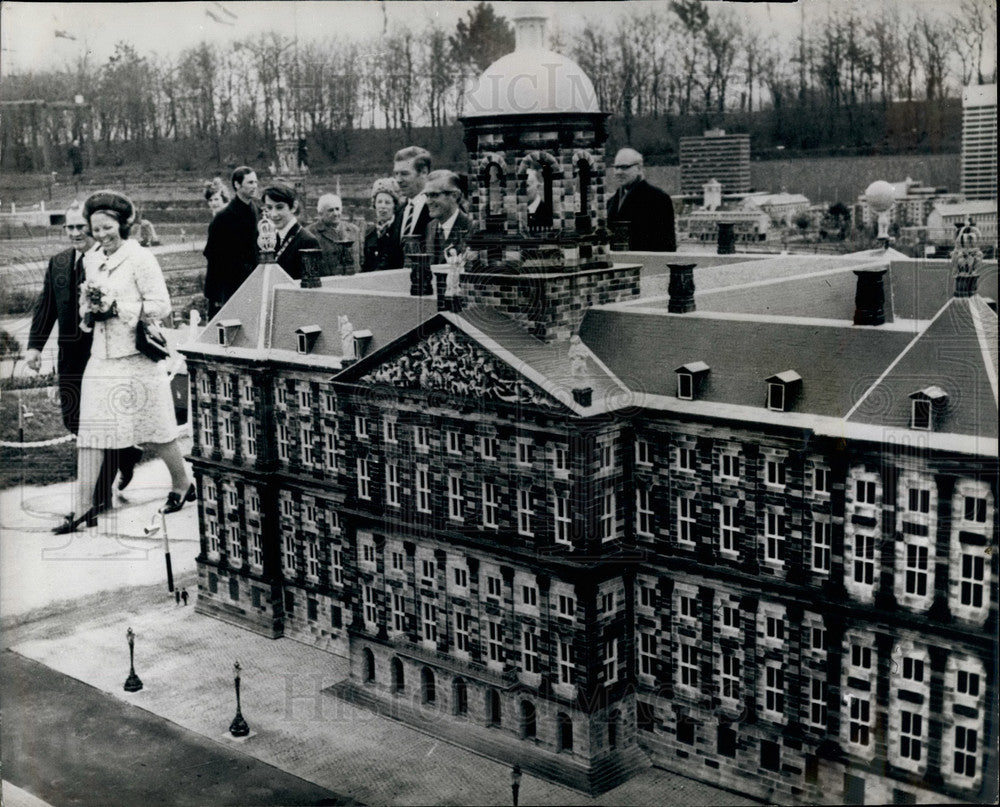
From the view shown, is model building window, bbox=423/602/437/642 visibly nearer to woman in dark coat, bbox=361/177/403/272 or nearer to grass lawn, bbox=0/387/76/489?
woman in dark coat, bbox=361/177/403/272

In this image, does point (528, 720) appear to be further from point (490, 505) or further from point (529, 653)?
point (490, 505)

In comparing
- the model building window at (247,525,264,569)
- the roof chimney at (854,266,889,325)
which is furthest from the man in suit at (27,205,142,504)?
the roof chimney at (854,266,889,325)

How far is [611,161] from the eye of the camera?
35.8m

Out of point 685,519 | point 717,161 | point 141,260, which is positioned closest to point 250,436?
point 141,260

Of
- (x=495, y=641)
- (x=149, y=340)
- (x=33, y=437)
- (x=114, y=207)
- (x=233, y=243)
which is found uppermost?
(x=114, y=207)

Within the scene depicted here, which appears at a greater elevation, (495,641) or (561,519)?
(561,519)

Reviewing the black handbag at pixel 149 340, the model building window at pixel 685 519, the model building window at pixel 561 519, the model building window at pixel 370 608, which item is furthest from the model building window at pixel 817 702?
the black handbag at pixel 149 340

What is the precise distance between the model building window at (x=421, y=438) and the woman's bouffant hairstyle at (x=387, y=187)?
6.74 metres

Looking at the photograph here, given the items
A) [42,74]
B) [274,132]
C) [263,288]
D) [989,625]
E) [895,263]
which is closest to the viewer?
[989,625]

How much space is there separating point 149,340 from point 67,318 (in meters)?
2.48

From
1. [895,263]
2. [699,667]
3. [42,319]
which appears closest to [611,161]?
[895,263]

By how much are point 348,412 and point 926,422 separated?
16642 mm

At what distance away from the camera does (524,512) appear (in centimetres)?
3522

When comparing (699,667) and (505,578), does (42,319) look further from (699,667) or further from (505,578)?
(699,667)
